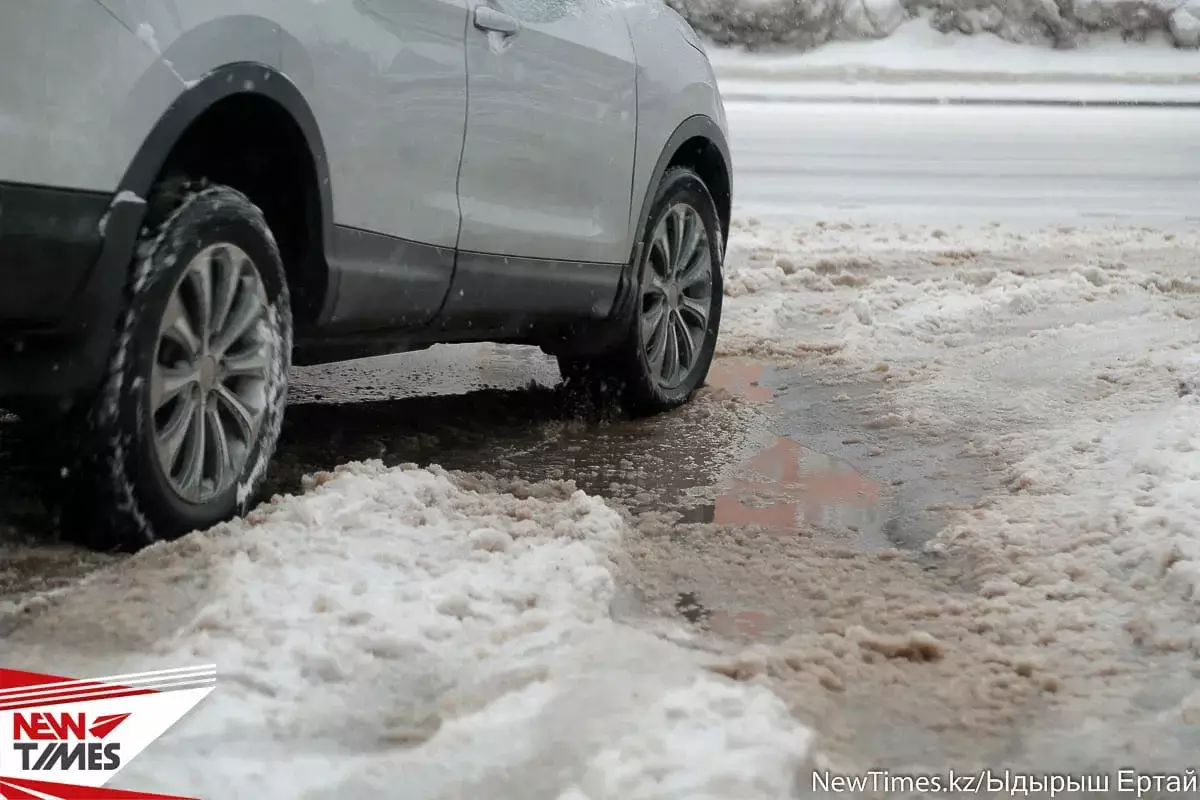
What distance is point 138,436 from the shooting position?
2.70 meters

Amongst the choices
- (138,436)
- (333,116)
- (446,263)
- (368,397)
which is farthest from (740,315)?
(138,436)

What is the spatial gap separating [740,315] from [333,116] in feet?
14.5

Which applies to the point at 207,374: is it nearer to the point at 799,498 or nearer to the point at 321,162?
the point at 321,162

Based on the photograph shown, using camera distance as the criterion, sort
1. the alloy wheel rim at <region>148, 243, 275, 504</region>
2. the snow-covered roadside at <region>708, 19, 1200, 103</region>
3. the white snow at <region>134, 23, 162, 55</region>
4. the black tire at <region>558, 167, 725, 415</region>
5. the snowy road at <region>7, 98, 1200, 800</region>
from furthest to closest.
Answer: the snow-covered roadside at <region>708, 19, 1200, 103</region> → the black tire at <region>558, 167, 725, 415</region> → the alloy wheel rim at <region>148, 243, 275, 504</region> → the white snow at <region>134, 23, 162, 55</region> → the snowy road at <region>7, 98, 1200, 800</region>

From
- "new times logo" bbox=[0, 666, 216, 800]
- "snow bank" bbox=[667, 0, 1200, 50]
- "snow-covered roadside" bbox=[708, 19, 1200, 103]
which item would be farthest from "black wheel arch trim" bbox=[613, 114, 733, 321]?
"snow bank" bbox=[667, 0, 1200, 50]

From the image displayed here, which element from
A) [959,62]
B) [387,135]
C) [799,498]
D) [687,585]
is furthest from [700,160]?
[959,62]

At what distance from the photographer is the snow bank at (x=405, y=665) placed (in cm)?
201

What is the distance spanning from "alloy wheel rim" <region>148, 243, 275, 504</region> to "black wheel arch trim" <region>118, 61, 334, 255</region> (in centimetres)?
24

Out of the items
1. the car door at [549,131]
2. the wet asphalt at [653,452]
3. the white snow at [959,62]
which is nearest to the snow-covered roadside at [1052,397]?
the wet asphalt at [653,452]

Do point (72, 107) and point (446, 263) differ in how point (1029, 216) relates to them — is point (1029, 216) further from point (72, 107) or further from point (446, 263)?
point (72, 107)

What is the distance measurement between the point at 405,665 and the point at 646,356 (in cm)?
268

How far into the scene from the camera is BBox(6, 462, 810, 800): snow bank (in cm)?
201

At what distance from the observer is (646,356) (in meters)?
4.95

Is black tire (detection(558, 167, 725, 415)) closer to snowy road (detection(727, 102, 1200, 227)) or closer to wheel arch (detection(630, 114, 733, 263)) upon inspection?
wheel arch (detection(630, 114, 733, 263))
